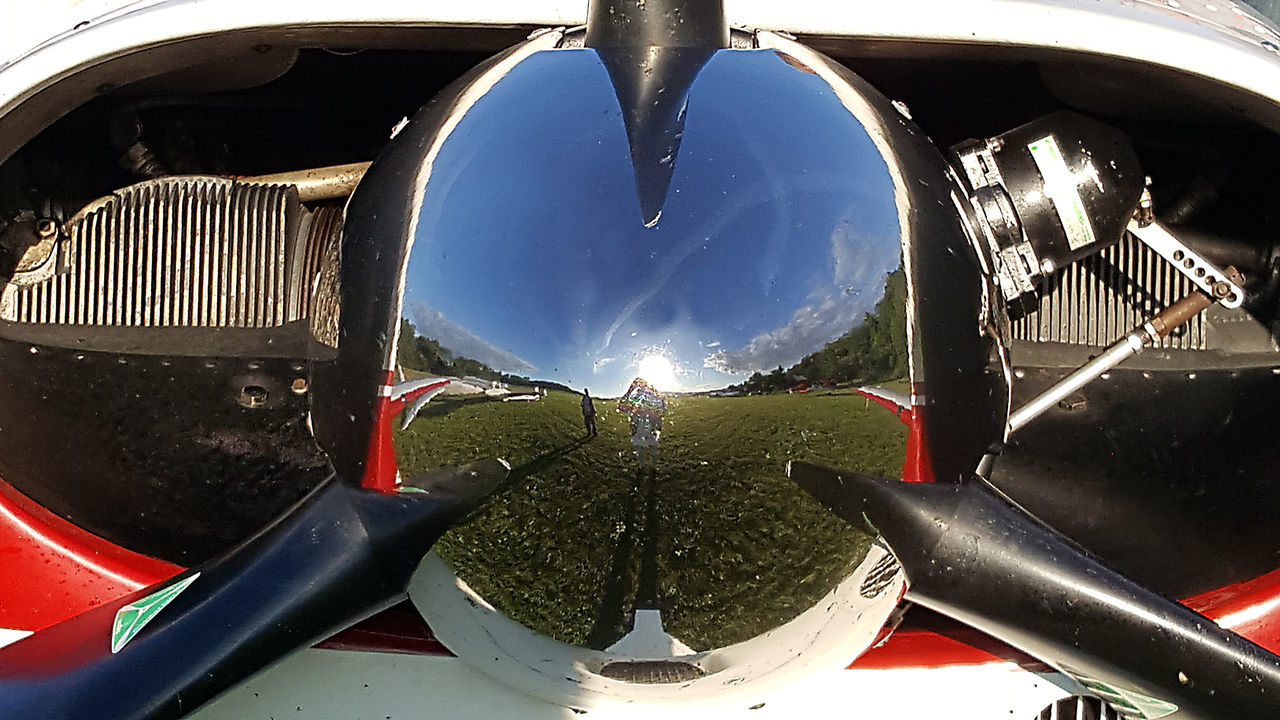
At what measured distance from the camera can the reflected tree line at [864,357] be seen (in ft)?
2.72

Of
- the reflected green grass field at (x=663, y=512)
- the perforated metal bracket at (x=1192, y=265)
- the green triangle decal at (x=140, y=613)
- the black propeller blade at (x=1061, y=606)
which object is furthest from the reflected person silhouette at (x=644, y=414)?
the perforated metal bracket at (x=1192, y=265)

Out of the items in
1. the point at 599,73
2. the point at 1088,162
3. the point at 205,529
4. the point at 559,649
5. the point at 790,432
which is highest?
the point at 599,73

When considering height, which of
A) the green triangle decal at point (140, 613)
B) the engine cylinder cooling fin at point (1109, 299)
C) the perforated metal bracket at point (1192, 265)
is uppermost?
the perforated metal bracket at point (1192, 265)

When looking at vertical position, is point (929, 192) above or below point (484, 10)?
below

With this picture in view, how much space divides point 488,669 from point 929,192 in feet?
1.88

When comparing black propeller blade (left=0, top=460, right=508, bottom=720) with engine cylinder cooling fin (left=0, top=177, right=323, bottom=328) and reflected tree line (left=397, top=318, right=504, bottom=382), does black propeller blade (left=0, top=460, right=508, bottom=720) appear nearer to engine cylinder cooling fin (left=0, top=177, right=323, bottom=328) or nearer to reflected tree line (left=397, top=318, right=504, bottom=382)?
reflected tree line (left=397, top=318, right=504, bottom=382)

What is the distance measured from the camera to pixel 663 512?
2.68ft

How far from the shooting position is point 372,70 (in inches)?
66.5

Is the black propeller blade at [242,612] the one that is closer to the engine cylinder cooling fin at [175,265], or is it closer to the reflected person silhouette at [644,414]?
the reflected person silhouette at [644,414]

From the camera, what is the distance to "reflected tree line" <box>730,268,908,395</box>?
2.72 feet

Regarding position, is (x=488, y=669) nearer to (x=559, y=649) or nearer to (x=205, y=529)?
(x=559, y=649)

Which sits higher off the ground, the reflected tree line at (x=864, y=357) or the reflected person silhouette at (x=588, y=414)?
the reflected tree line at (x=864, y=357)

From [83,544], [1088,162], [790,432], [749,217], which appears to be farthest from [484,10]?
[83,544]

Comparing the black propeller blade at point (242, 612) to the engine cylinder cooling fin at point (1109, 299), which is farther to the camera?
the engine cylinder cooling fin at point (1109, 299)
